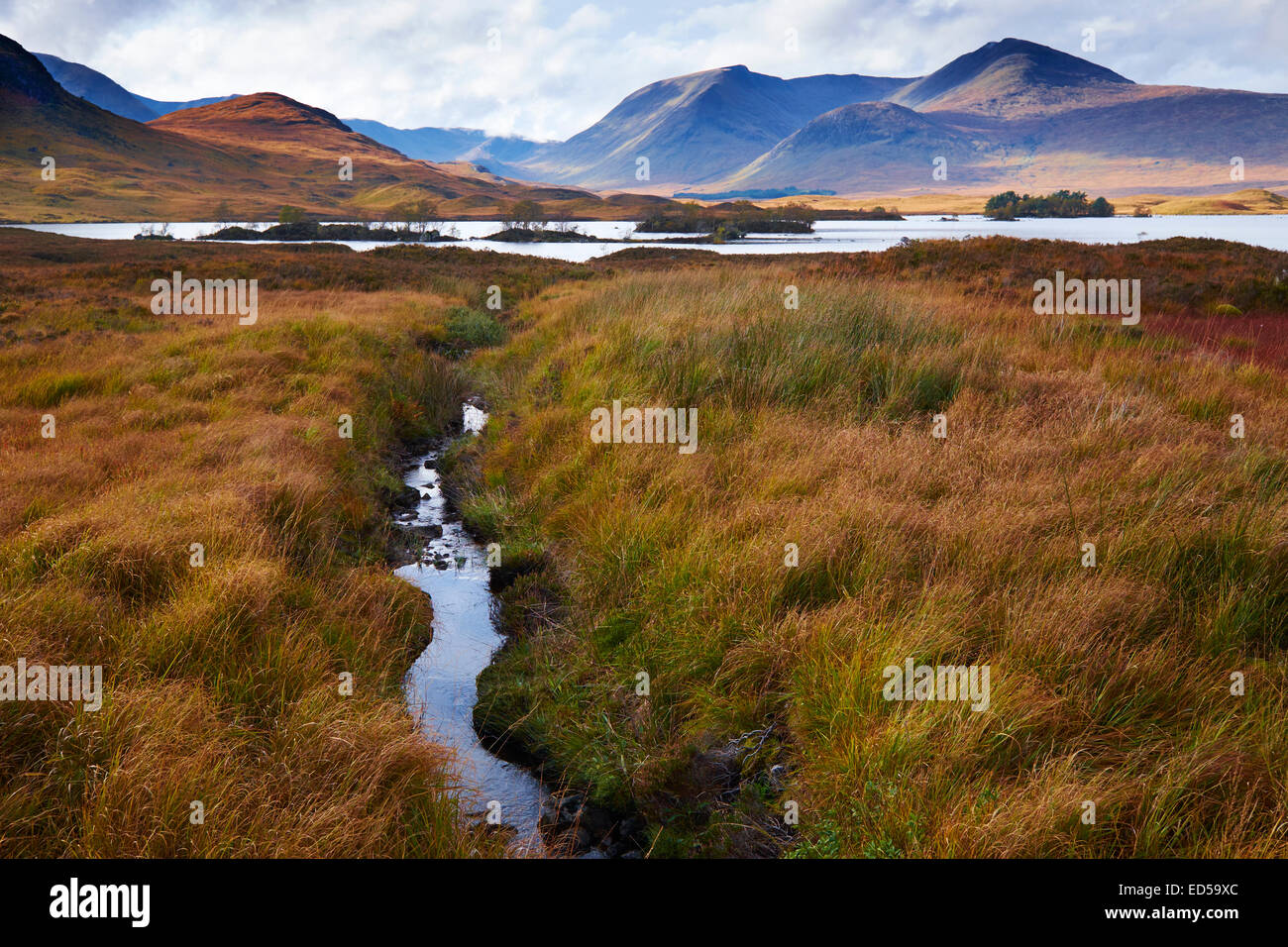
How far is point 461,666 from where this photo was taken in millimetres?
5465

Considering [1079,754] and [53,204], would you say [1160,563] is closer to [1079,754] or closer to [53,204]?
[1079,754]

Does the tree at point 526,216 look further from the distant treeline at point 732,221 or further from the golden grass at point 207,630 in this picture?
the golden grass at point 207,630

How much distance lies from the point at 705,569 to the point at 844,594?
1088 millimetres

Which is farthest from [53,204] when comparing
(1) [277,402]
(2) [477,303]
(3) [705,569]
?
(3) [705,569]

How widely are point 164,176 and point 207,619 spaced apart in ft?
591

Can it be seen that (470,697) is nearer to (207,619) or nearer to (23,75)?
(207,619)

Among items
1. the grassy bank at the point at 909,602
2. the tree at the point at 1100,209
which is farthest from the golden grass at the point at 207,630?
the tree at the point at 1100,209

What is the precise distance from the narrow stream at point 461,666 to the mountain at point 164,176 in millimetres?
125681

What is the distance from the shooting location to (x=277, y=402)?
963 centimetres

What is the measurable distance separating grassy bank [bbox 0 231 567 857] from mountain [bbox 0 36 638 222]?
123m

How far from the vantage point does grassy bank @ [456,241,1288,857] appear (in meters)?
2.89

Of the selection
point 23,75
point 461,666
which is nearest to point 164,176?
point 23,75

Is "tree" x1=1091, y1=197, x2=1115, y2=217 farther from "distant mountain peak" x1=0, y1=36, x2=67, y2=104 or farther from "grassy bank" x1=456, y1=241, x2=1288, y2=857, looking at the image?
"distant mountain peak" x1=0, y1=36, x2=67, y2=104

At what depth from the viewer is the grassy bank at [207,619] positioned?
2.75 meters
